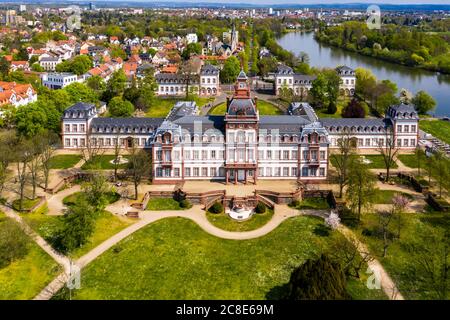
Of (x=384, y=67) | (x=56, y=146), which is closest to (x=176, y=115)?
(x=56, y=146)

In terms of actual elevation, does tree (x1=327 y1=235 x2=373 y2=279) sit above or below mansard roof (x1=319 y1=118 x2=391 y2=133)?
below

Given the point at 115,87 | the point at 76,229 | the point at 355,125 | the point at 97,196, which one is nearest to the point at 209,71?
Result: the point at 115,87

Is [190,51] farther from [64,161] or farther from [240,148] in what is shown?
[240,148]

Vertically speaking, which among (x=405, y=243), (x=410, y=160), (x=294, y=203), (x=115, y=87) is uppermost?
(x=115, y=87)

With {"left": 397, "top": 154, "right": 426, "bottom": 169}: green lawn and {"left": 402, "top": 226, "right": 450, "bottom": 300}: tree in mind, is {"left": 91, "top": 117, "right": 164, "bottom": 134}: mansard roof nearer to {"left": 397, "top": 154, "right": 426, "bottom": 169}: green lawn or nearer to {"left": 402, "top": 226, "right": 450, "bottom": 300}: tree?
{"left": 397, "top": 154, "right": 426, "bottom": 169}: green lawn

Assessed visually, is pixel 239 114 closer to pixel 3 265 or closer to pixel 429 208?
pixel 429 208

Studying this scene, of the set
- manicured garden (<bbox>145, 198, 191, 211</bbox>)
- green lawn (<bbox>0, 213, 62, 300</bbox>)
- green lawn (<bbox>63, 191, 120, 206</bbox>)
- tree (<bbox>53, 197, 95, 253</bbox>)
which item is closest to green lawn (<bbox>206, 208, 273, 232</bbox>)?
manicured garden (<bbox>145, 198, 191, 211</bbox>)

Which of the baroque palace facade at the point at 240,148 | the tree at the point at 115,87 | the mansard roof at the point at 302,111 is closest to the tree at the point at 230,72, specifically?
the tree at the point at 115,87
